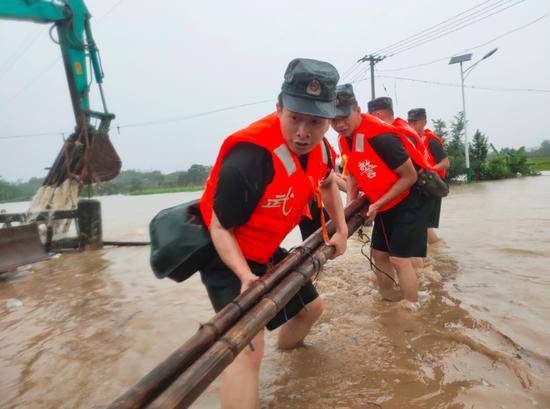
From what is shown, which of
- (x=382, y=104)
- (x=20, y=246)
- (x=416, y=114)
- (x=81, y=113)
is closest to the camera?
(x=382, y=104)

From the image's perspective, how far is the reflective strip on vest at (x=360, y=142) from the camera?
11.3ft

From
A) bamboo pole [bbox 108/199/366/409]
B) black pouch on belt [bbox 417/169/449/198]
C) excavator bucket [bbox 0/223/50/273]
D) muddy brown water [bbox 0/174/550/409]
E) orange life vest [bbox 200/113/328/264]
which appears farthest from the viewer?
excavator bucket [bbox 0/223/50/273]

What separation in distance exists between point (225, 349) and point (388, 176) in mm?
2467

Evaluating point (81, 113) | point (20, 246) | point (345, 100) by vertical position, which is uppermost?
point (81, 113)

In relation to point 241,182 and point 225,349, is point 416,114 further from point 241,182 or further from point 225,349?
point 225,349

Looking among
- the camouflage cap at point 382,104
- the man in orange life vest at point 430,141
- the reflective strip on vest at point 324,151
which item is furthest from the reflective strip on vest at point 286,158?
the man in orange life vest at point 430,141

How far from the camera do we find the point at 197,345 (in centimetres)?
149

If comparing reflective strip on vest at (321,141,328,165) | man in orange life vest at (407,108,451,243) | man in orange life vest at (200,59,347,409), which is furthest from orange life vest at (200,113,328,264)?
man in orange life vest at (407,108,451,243)

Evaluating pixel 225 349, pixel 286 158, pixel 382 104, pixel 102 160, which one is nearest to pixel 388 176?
pixel 382 104

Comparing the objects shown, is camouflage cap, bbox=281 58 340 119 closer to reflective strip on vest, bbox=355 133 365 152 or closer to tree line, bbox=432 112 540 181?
reflective strip on vest, bbox=355 133 365 152

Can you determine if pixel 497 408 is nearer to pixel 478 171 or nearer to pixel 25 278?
pixel 25 278

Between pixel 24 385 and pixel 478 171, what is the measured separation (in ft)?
82.5

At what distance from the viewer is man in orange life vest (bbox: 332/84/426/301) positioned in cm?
332

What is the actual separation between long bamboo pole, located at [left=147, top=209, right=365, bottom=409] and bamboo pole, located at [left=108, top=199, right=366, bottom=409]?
0.14 feet
